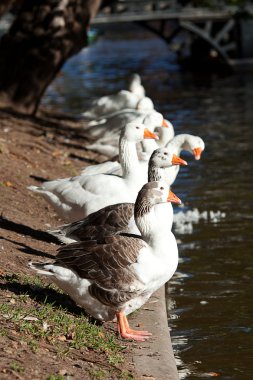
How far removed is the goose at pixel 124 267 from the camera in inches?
287

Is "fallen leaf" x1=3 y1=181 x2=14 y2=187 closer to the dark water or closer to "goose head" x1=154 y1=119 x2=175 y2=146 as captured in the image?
the dark water

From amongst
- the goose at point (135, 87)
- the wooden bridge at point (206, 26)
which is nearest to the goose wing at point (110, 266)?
the goose at point (135, 87)

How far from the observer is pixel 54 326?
7199mm

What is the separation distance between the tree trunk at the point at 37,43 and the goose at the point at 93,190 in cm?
883

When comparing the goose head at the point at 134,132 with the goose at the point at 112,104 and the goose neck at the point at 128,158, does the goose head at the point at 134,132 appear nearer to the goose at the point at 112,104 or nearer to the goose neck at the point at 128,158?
the goose neck at the point at 128,158

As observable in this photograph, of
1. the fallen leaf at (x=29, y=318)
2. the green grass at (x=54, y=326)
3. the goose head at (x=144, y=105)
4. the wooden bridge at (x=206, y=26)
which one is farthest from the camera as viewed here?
the wooden bridge at (x=206, y=26)

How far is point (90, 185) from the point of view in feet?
32.7

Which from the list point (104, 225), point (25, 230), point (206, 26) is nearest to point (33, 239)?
point (25, 230)

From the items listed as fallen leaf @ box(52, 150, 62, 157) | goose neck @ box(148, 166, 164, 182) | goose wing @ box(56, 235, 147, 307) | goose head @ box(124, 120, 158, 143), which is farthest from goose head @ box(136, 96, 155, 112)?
goose wing @ box(56, 235, 147, 307)

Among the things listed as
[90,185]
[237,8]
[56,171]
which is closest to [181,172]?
[56,171]

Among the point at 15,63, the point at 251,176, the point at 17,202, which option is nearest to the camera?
the point at 17,202

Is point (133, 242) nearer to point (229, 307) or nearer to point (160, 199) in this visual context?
point (160, 199)

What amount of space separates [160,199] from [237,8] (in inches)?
1346

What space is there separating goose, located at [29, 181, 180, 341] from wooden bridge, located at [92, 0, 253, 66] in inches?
1211
